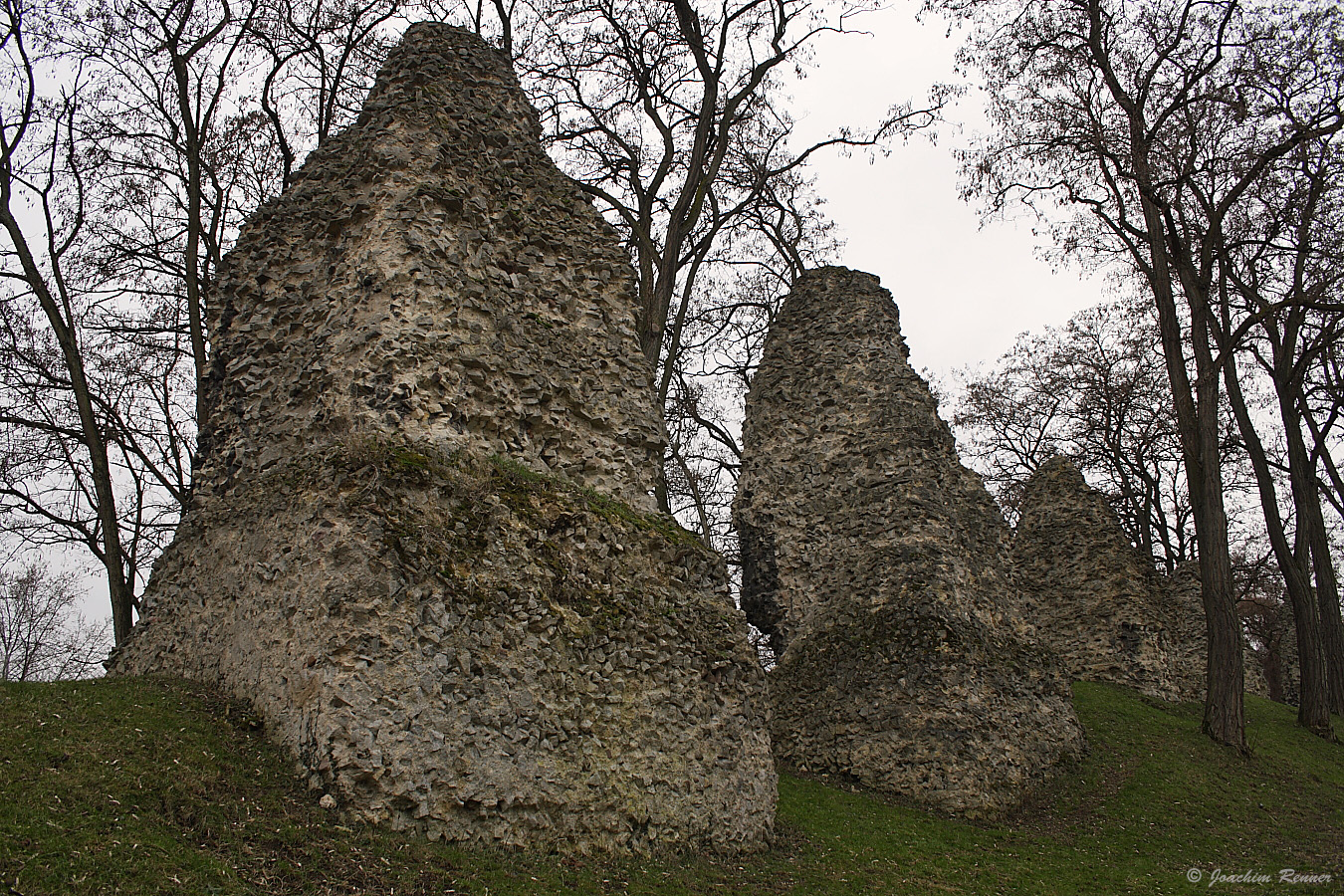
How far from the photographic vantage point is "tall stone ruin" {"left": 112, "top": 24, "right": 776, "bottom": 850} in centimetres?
546

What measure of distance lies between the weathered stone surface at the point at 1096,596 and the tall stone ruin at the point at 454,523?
11.9 m

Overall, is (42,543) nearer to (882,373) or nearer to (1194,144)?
(882,373)

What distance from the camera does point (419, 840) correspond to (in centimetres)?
502

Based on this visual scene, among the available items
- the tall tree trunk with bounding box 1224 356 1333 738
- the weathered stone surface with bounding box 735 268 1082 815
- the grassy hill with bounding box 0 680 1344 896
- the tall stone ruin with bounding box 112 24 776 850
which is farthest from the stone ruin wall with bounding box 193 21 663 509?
the tall tree trunk with bounding box 1224 356 1333 738

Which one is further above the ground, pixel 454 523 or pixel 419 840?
pixel 454 523

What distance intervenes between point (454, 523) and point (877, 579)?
7128 millimetres

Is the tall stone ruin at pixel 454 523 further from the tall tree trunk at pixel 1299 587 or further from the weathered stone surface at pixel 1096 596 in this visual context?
the tall tree trunk at pixel 1299 587

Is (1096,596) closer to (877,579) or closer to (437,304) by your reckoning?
(877,579)

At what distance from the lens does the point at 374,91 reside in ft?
27.4

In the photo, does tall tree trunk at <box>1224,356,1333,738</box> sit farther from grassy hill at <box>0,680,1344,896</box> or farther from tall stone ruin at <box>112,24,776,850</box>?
tall stone ruin at <box>112,24,776,850</box>

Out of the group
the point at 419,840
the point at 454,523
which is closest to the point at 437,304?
the point at 454,523

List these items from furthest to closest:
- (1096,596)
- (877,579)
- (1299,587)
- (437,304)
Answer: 1. (1096,596)
2. (1299,587)
3. (877,579)
4. (437,304)

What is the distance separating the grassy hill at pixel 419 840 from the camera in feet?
13.3

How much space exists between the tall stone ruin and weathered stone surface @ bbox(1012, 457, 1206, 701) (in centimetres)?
1189
